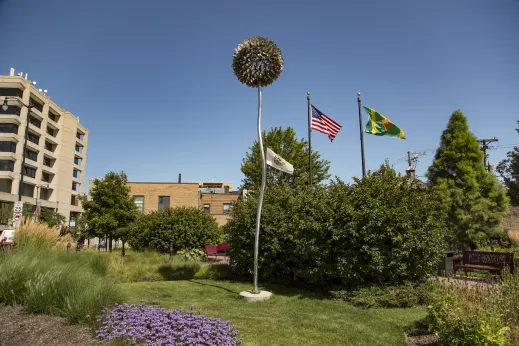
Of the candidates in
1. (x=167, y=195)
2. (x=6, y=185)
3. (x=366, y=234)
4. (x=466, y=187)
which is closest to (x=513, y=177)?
(x=466, y=187)

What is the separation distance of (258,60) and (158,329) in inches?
290

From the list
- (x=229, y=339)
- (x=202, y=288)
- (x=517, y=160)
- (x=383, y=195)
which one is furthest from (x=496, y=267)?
(x=517, y=160)

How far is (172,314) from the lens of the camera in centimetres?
586

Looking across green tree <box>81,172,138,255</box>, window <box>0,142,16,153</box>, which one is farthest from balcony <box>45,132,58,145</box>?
green tree <box>81,172,138,255</box>

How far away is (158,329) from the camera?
5.16 meters

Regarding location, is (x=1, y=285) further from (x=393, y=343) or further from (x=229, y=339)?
(x=393, y=343)

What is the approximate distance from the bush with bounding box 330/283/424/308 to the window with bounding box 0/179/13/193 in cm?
5723

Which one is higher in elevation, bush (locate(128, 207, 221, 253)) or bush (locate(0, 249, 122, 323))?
bush (locate(128, 207, 221, 253))

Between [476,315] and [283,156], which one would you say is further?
[283,156]

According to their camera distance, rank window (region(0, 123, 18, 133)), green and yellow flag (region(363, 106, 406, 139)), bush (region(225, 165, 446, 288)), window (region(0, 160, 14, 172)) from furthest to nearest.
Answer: window (region(0, 123, 18, 133))
window (region(0, 160, 14, 172))
green and yellow flag (region(363, 106, 406, 139))
bush (region(225, 165, 446, 288))

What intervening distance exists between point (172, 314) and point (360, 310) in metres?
4.37

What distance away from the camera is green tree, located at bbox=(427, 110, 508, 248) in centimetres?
1745

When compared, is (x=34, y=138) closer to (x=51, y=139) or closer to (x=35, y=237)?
(x=51, y=139)

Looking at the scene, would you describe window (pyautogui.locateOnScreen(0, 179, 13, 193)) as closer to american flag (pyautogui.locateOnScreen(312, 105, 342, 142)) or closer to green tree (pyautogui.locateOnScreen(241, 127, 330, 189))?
Answer: green tree (pyautogui.locateOnScreen(241, 127, 330, 189))
